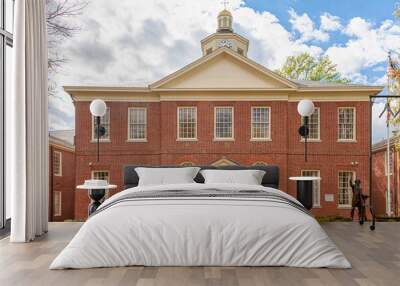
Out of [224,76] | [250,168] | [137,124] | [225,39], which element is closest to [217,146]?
[224,76]

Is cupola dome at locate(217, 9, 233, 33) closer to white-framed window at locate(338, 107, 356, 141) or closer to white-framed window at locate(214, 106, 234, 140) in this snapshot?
white-framed window at locate(214, 106, 234, 140)

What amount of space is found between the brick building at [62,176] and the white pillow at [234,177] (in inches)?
108

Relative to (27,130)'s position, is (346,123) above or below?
above

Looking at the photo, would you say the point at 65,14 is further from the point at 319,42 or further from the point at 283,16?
the point at 319,42

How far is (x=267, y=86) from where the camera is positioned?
7.50 m

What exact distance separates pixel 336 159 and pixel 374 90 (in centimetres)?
132

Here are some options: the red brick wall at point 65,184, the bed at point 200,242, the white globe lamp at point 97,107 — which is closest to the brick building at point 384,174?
the bed at point 200,242

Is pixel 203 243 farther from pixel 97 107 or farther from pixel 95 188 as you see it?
pixel 97 107

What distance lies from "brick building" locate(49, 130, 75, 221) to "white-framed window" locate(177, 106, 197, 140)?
1835 mm

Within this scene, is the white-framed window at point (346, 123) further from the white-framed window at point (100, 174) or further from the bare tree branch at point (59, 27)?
the bare tree branch at point (59, 27)

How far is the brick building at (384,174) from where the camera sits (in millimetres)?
6695

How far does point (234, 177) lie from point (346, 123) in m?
2.93

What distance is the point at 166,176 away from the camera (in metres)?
5.55

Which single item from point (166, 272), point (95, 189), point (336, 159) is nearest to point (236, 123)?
point (336, 159)
